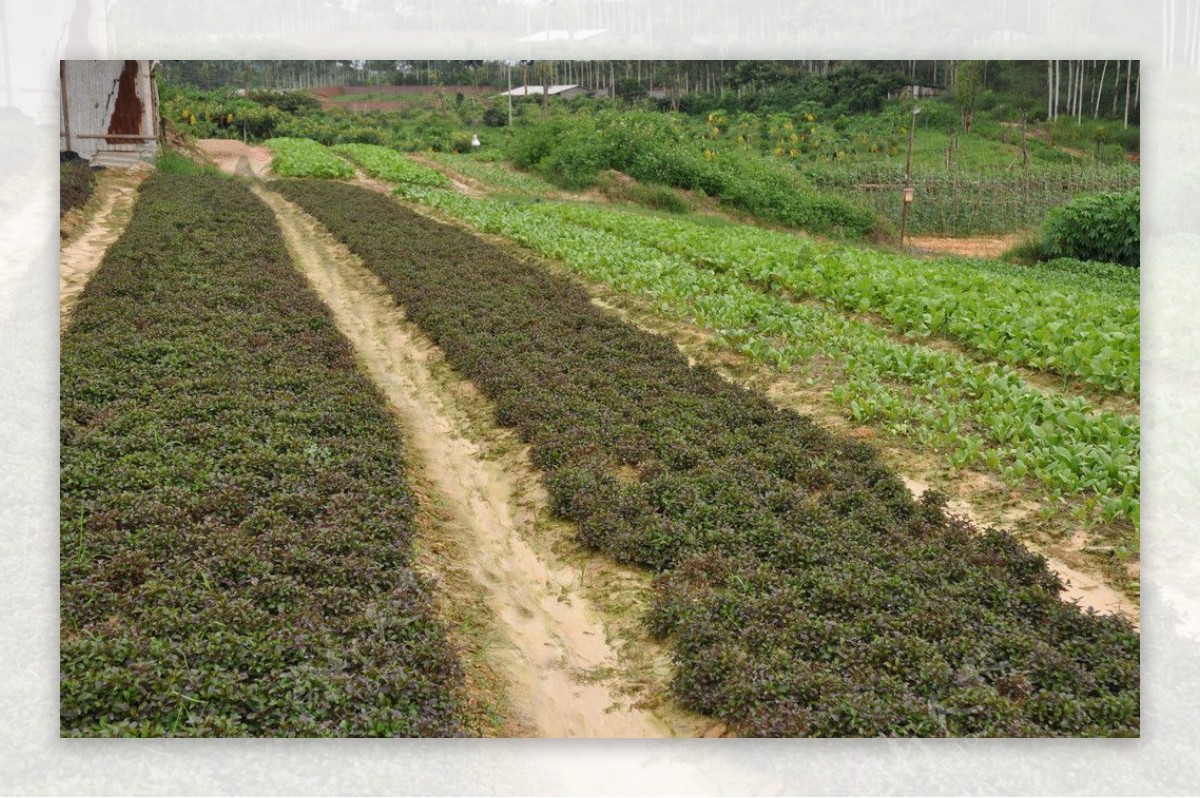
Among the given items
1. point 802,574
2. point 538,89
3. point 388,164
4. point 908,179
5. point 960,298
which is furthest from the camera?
point 388,164

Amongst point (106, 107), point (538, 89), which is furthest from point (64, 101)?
point (538, 89)

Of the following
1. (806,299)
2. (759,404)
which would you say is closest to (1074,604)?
(759,404)

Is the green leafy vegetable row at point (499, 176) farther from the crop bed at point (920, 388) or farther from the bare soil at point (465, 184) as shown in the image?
the crop bed at point (920, 388)

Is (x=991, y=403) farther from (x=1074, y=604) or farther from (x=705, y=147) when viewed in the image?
(x=705, y=147)

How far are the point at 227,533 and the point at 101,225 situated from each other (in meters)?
3.90

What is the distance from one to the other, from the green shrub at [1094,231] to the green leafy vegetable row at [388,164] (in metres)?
7.02

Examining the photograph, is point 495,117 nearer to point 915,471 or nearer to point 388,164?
point 388,164

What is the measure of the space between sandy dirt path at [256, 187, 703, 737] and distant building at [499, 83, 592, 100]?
249 centimetres

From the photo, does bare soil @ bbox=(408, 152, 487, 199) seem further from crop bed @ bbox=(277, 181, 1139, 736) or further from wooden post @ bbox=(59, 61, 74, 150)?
wooden post @ bbox=(59, 61, 74, 150)

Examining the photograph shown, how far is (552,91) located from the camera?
939 cm

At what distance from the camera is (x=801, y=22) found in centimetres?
587

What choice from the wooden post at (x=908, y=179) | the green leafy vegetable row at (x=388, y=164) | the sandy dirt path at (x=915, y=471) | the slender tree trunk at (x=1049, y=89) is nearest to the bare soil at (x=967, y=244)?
the wooden post at (x=908, y=179)

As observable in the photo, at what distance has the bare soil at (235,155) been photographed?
8570 mm

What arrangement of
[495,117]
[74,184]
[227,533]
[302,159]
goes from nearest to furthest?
1. [227,533]
2. [74,184]
3. [302,159]
4. [495,117]
